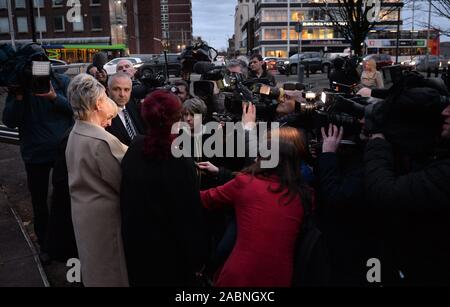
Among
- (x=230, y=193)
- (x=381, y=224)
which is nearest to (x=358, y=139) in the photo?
(x=381, y=224)

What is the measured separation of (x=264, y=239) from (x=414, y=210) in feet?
2.44

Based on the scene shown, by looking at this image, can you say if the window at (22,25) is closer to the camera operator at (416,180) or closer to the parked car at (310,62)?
the parked car at (310,62)

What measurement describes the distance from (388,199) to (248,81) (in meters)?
3.18

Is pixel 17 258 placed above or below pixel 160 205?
below

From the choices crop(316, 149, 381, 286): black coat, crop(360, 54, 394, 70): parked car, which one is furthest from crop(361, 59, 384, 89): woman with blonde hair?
crop(316, 149, 381, 286): black coat

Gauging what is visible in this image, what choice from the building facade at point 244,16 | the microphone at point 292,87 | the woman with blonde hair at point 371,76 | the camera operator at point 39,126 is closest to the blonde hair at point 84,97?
the camera operator at point 39,126

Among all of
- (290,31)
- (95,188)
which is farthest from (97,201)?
(290,31)

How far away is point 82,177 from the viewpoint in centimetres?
249

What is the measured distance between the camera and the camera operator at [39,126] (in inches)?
152

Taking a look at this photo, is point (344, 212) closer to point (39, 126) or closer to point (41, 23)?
point (39, 126)

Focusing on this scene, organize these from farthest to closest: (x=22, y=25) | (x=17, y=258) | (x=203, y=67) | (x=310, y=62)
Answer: (x=22, y=25), (x=310, y=62), (x=203, y=67), (x=17, y=258)

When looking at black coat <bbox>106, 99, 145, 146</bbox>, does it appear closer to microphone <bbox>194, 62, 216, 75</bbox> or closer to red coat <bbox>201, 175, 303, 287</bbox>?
microphone <bbox>194, 62, 216, 75</bbox>

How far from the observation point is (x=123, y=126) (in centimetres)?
363

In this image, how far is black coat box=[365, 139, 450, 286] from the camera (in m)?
1.83
